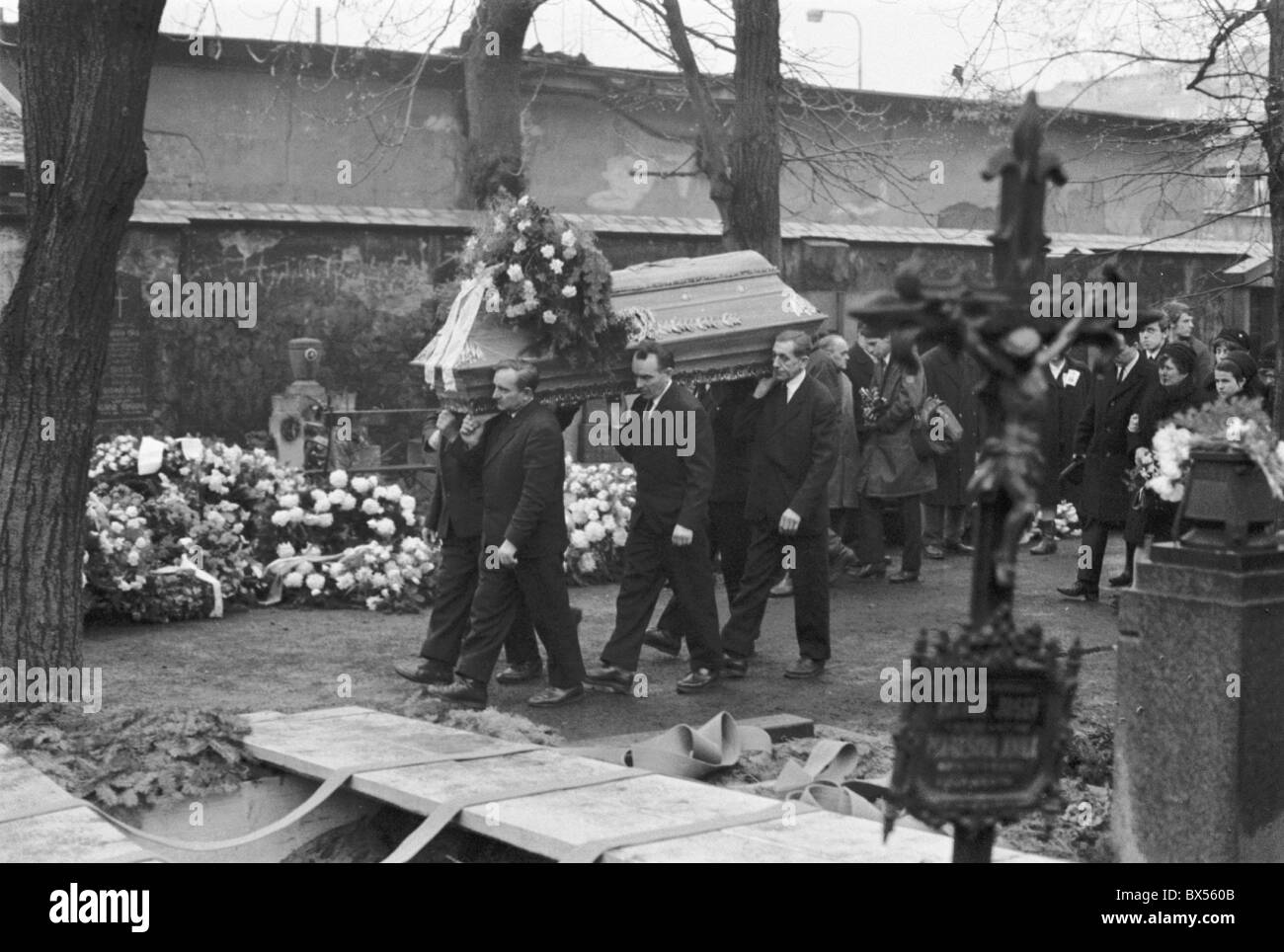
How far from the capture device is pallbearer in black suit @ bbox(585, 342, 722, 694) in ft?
31.8

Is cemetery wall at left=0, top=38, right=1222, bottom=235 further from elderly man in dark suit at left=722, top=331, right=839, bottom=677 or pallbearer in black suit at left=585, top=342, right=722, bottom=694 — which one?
pallbearer in black suit at left=585, top=342, right=722, bottom=694

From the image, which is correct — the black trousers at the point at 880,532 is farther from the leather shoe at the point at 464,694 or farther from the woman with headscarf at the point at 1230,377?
the leather shoe at the point at 464,694

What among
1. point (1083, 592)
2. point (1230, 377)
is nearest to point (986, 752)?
point (1230, 377)

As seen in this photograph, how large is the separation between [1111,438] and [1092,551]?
89cm

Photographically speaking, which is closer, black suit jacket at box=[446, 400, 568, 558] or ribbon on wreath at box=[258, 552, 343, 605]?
black suit jacket at box=[446, 400, 568, 558]

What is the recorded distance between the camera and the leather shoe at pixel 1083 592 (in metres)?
12.5

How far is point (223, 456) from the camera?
528 inches

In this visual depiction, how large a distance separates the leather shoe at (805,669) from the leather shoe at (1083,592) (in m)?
3.16

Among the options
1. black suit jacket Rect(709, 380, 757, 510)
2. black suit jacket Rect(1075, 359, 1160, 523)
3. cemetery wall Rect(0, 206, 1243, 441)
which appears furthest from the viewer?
cemetery wall Rect(0, 206, 1243, 441)

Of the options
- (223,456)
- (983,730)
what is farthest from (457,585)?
(983,730)

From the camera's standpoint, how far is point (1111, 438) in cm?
1194

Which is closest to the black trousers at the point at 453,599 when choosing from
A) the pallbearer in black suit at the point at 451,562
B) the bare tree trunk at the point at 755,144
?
the pallbearer in black suit at the point at 451,562

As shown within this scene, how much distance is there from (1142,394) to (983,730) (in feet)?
28.9

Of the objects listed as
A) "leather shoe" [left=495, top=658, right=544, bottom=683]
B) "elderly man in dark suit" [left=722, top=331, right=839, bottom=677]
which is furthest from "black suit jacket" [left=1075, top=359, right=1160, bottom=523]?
"leather shoe" [left=495, top=658, right=544, bottom=683]
